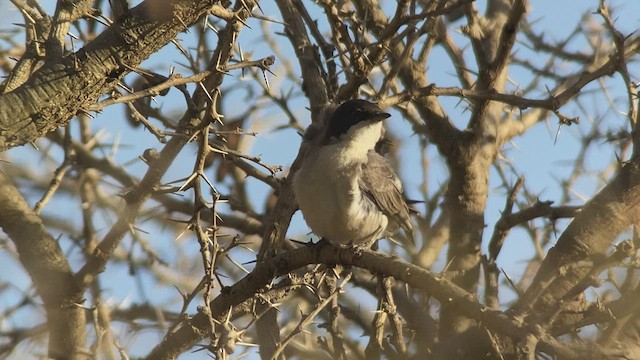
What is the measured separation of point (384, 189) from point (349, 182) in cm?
46

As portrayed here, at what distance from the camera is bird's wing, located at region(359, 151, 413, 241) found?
6.30 m

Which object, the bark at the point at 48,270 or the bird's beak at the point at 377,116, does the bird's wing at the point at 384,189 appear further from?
the bark at the point at 48,270

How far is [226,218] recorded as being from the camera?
7.97 meters

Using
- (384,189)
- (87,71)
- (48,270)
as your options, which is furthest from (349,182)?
(87,71)

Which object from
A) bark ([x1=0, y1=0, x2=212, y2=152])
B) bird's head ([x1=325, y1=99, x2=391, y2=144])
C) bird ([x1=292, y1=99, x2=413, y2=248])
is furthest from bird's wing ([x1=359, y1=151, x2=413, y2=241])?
bark ([x1=0, y1=0, x2=212, y2=152])

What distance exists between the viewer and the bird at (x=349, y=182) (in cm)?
604

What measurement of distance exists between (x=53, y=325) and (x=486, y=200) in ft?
12.8

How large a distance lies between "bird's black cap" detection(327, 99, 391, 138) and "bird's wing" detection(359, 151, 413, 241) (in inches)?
11.3

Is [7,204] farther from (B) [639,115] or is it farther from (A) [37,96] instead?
(B) [639,115]

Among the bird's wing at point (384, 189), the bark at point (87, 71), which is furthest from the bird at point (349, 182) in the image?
the bark at point (87, 71)

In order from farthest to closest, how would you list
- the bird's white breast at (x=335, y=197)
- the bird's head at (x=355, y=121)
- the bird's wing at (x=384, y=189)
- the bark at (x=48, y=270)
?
1. the bird's head at (x=355, y=121)
2. the bird's wing at (x=384, y=189)
3. the bird's white breast at (x=335, y=197)
4. the bark at (x=48, y=270)

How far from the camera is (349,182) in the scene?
6.08 m

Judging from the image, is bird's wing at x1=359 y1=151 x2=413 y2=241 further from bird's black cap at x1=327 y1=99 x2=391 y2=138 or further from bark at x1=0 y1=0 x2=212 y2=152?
bark at x1=0 y1=0 x2=212 y2=152

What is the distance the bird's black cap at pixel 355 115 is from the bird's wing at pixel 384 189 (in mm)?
287
